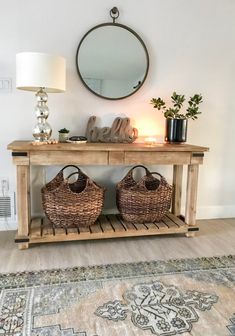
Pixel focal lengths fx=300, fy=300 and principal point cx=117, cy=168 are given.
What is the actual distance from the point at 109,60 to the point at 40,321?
205 centimetres

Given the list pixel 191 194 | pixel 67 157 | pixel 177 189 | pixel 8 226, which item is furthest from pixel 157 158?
pixel 8 226

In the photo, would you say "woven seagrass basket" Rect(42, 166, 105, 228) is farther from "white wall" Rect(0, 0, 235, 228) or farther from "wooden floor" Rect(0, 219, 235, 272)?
"white wall" Rect(0, 0, 235, 228)

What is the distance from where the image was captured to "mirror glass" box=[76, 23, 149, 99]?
2543 millimetres

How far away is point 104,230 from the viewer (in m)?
2.38

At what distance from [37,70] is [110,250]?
1406mm

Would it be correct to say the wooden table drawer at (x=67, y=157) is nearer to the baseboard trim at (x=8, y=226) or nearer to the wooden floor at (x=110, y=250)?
→ the wooden floor at (x=110, y=250)

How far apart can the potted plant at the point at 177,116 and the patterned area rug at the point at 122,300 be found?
42.9 inches

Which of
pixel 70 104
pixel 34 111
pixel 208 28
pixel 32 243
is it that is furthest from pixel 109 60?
pixel 32 243

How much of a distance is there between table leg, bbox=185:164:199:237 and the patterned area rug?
539 millimetres

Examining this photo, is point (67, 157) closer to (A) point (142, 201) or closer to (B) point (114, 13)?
(A) point (142, 201)

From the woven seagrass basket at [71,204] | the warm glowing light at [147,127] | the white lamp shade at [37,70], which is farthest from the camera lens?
the warm glowing light at [147,127]

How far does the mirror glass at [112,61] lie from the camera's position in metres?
2.54

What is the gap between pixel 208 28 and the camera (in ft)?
9.05

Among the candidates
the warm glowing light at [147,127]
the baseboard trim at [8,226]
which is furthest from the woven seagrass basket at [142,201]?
the baseboard trim at [8,226]
